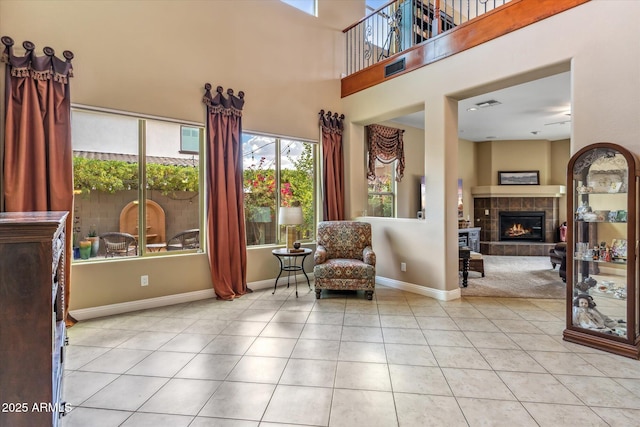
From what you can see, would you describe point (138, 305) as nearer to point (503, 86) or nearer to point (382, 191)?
point (382, 191)

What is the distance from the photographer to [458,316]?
11.8 ft

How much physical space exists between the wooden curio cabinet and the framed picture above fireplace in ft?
19.7

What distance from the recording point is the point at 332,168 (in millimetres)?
5383

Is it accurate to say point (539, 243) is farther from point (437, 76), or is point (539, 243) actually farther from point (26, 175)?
point (26, 175)

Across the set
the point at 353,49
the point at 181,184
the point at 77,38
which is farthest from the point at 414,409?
the point at 353,49

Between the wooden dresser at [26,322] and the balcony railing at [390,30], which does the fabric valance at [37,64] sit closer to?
the wooden dresser at [26,322]

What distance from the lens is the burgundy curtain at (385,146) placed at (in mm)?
6027

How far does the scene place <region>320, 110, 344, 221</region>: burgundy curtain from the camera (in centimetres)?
533

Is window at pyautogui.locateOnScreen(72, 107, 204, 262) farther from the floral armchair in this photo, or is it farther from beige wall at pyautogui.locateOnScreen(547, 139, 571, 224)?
beige wall at pyautogui.locateOnScreen(547, 139, 571, 224)

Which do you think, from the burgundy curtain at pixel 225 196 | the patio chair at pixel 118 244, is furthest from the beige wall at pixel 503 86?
the patio chair at pixel 118 244

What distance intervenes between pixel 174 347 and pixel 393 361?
1.86 meters

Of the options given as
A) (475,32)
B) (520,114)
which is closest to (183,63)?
(475,32)

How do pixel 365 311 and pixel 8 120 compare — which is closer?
pixel 8 120

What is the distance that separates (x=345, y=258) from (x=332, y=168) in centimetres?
156
